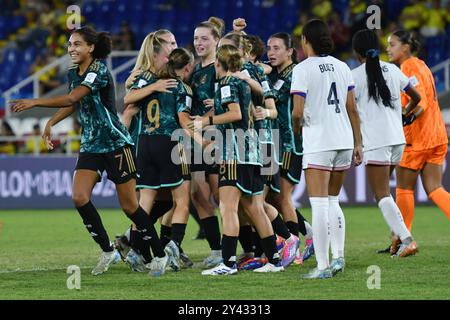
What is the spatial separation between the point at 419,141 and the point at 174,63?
312 cm

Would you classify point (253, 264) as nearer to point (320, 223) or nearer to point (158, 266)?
point (158, 266)

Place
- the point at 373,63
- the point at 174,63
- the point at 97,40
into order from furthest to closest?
the point at 373,63, the point at 174,63, the point at 97,40

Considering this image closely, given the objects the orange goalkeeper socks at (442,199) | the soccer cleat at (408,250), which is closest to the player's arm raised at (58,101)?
the soccer cleat at (408,250)

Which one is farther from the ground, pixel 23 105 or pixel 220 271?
pixel 23 105

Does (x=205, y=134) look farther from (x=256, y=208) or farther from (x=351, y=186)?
(x=351, y=186)

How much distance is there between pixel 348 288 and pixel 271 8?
16848mm

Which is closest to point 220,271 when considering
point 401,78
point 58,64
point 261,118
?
point 261,118

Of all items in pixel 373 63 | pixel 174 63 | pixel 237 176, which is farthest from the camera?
pixel 373 63

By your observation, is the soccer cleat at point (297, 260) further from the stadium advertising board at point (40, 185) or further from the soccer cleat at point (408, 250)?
the stadium advertising board at point (40, 185)

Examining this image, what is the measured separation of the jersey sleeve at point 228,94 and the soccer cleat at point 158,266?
157cm

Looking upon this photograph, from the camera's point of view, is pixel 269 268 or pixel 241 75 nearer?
pixel 241 75

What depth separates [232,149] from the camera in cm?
908

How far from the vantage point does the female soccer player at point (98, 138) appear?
9.20m

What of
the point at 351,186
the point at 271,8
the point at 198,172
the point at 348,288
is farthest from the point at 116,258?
the point at 271,8
